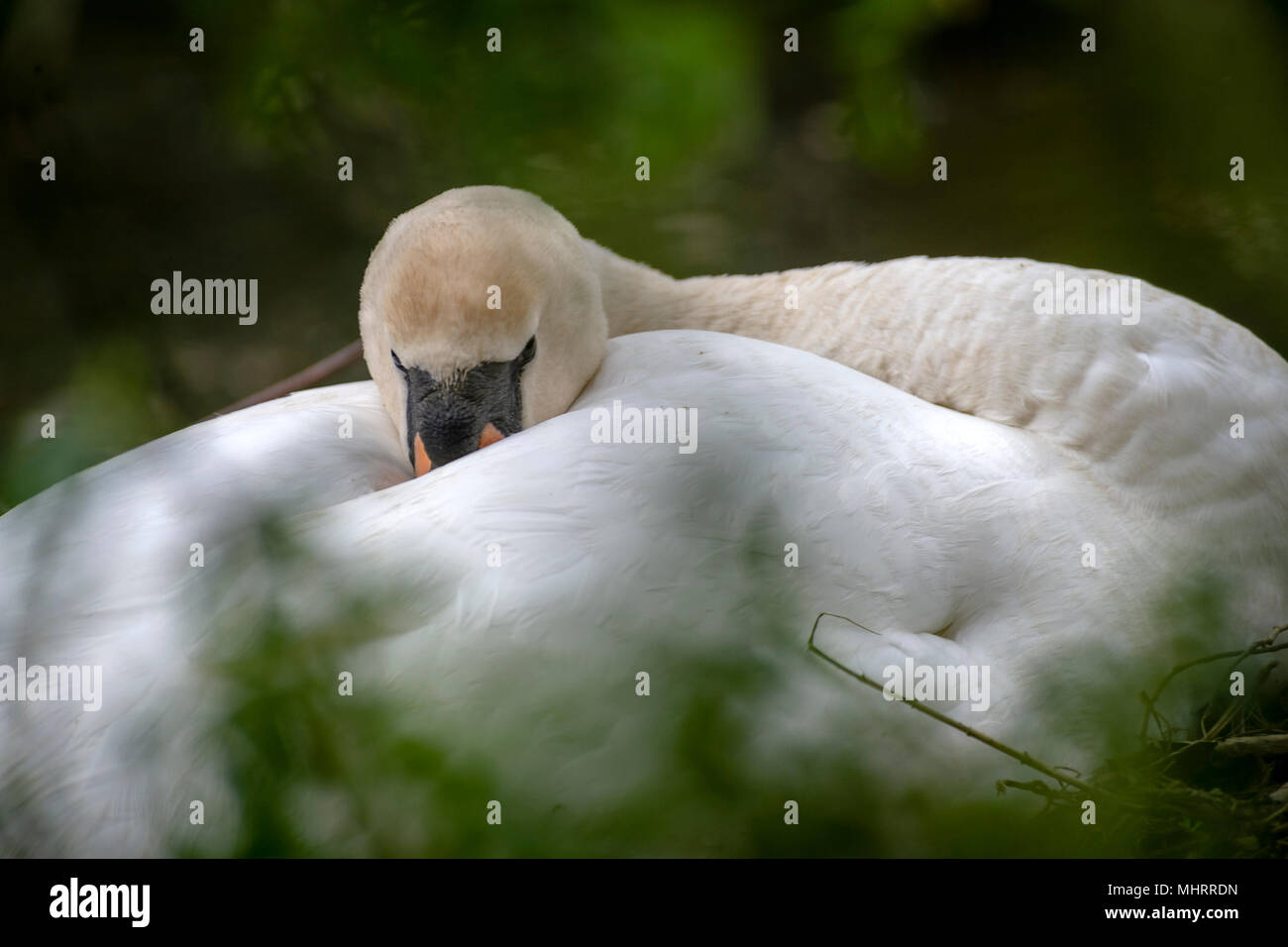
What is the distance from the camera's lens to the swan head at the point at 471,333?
1.82 m

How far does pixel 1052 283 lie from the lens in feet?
6.86

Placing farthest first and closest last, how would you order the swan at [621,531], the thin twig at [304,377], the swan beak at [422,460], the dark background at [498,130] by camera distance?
the thin twig at [304,377]
the swan beak at [422,460]
the swan at [621,531]
the dark background at [498,130]

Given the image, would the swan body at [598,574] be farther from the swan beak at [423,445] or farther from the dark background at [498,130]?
the dark background at [498,130]

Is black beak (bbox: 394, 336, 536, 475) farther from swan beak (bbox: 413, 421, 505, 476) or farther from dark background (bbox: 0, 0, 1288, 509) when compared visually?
dark background (bbox: 0, 0, 1288, 509)

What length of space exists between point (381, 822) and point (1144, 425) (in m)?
1.46

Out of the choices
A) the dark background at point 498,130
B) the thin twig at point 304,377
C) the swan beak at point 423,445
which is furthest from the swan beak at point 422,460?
the thin twig at point 304,377

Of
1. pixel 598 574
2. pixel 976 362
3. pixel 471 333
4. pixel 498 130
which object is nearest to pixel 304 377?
pixel 471 333

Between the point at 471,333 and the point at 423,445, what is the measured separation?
7.6 inches

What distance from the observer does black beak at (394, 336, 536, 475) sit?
1788 mm

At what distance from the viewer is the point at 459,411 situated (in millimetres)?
1807

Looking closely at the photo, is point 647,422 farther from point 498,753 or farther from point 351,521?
point 498,753

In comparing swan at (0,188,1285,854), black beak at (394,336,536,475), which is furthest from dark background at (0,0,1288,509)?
black beak at (394,336,536,475)
